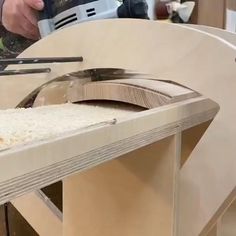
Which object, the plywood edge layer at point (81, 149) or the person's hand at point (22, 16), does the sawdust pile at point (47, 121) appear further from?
the person's hand at point (22, 16)

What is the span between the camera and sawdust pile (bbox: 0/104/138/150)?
0.34m

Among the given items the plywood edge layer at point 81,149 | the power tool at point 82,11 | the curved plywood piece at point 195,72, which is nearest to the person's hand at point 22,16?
the power tool at point 82,11

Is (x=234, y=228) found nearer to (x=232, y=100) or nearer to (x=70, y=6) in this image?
(x=232, y=100)

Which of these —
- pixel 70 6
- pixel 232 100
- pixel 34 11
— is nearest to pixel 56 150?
pixel 232 100

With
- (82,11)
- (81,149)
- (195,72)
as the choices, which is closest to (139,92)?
(195,72)

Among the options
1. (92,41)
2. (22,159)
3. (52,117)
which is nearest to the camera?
(22,159)

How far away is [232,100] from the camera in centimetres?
50

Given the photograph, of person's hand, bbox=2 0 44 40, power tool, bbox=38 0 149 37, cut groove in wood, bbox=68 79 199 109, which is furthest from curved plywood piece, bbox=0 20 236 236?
person's hand, bbox=2 0 44 40

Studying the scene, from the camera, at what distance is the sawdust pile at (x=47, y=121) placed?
13.2 inches

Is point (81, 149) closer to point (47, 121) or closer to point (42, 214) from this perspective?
point (47, 121)

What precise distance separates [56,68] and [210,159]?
0.28 metres

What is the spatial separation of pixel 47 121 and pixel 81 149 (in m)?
0.09

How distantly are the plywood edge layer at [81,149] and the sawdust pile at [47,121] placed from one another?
0.05 feet

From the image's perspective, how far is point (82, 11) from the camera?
855mm
